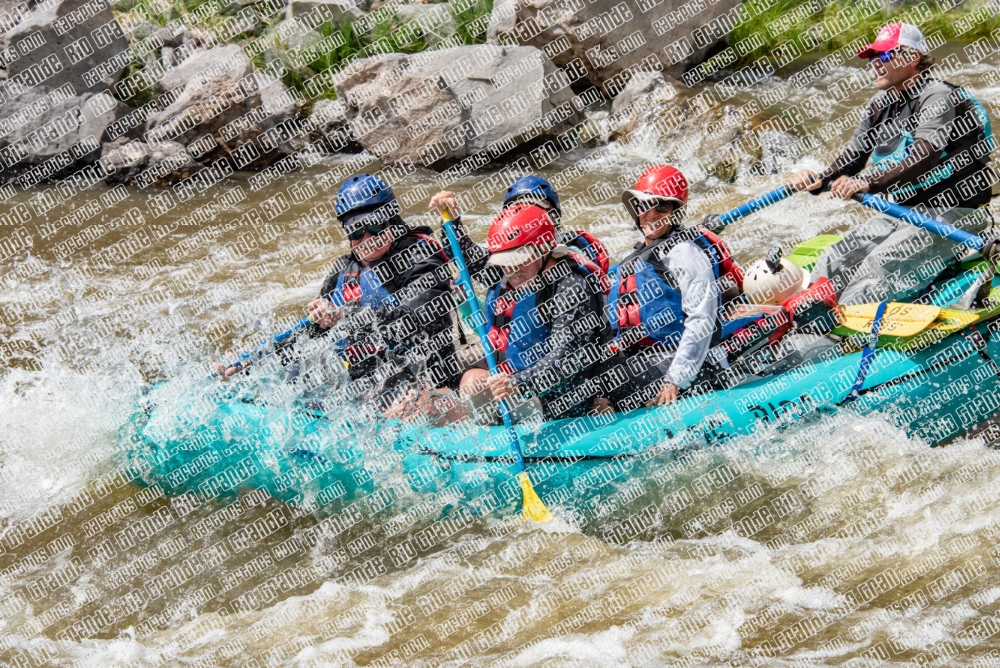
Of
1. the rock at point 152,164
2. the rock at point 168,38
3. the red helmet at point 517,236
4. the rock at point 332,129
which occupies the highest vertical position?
the rock at point 168,38

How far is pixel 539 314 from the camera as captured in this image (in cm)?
449

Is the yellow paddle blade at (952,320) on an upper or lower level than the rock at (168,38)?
lower

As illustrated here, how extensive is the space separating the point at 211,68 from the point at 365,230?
6.86m

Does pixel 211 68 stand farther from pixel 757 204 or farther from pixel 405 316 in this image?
pixel 757 204

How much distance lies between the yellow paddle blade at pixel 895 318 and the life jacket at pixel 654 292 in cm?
72

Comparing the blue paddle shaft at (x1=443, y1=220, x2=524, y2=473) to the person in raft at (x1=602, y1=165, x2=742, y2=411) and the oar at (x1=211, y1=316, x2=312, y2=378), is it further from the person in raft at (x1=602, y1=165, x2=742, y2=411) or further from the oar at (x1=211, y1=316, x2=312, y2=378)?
the oar at (x1=211, y1=316, x2=312, y2=378)

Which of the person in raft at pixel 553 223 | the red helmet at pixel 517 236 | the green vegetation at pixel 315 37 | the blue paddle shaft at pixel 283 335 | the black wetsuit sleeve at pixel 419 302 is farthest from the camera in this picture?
the green vegetation at pixel 315 37

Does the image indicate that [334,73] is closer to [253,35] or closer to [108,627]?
[253,35]

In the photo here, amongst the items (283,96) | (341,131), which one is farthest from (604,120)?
(283,96)

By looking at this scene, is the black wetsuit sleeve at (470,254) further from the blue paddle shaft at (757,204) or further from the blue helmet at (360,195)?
the blue paddle shaft at (757,204)

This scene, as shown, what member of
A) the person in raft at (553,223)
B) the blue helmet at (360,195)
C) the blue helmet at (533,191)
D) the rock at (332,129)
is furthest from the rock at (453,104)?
the blue helmet at (533,191)

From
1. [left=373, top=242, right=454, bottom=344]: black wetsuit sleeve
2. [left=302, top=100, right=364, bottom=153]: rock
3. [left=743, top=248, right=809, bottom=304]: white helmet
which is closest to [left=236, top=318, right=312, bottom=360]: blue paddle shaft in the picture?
[left=373, top=242, right=454, bottom=344]: black wetsuit sleeve

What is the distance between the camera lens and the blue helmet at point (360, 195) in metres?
4.84

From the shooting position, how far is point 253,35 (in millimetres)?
12398
